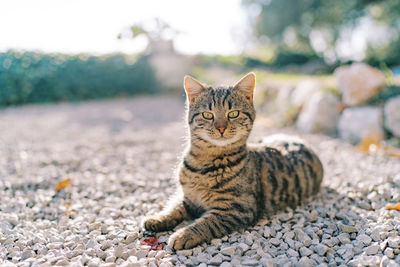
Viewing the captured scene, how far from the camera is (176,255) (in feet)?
7.07

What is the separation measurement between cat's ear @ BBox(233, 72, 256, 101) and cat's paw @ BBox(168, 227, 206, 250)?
1223 millimetres

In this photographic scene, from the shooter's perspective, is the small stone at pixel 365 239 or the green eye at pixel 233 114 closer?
the small stone at pixel 365 239

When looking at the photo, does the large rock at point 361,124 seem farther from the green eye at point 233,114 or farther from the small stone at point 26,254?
the small stone at point 26,254

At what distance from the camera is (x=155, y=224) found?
2.50 meters

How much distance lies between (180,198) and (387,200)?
1885 mm

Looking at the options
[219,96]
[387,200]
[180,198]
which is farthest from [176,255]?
[387,200]

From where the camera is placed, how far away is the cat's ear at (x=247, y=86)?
2.70 metres

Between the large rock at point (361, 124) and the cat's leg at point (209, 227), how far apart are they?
376 centimetres

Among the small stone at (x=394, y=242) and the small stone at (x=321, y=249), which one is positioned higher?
the small stone at (x=394, y=242)

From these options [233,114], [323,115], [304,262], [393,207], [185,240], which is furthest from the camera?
[323,115]

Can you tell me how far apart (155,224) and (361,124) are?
14.5 feet

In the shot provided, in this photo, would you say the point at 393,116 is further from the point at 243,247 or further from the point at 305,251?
the point at 243,247

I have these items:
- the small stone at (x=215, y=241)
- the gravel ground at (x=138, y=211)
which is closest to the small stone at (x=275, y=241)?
the gravel ground at (x=138, y=211)

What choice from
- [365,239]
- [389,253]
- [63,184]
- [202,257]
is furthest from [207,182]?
[63,184]
